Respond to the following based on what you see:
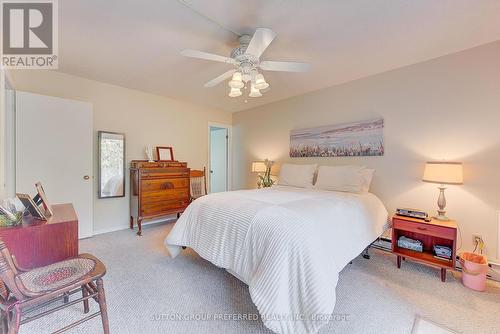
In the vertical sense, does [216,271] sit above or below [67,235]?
below

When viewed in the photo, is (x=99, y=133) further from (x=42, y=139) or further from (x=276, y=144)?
(x=276, y=144)

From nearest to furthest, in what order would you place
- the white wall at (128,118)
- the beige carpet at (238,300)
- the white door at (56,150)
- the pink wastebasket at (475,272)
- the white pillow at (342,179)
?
the beige carpet at (238,300), the pink wastebasket at (475,272), the white door at (56,150), the white pillow at (342,179), the white wall at (128,118)

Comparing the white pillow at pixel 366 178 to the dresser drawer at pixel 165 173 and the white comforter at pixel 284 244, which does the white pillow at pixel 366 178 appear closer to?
the white comforter at pixel 284 244

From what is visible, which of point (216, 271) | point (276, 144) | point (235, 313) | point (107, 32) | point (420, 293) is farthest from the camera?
point (276, 144)

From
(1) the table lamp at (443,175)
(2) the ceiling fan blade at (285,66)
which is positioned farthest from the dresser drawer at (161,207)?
(1) the table lamp at (443,175)

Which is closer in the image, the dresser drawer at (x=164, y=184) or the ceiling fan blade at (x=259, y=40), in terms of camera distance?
the ceiling fan blade at (x=259, y=40)

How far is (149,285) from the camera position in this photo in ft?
6.61

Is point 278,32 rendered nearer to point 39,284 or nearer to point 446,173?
point 446,173

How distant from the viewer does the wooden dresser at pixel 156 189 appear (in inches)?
135

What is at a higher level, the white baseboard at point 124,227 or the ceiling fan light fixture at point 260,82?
the ceiling fan light fixture at point 260,82

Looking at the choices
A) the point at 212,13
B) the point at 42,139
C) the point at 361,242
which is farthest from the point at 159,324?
the point at 42,139

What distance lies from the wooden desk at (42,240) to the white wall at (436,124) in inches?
121

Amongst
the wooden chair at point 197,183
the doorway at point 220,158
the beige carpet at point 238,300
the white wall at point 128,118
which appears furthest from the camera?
the doorway at point 220,158

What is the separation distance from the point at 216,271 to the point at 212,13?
8.00 feet
